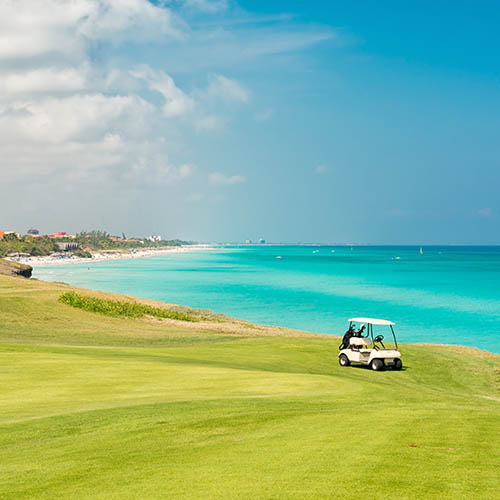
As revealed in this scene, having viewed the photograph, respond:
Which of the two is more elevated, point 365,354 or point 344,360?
point 365,354

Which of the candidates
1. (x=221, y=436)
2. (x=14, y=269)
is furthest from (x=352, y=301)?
(x=221, y=436)

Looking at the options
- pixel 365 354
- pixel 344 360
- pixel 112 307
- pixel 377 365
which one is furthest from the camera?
pixel 112 307

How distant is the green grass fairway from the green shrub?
86.1ft

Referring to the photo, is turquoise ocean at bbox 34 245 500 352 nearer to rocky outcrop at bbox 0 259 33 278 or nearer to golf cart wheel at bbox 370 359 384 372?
rocky outcrop at bbox 0 259 33 278

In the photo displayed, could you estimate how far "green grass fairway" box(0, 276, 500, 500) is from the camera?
8352 mm

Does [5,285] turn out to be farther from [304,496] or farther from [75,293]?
[304,496]

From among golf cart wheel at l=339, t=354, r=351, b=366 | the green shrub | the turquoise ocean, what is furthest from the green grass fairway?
the turquoise ocean

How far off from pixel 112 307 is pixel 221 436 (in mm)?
42583

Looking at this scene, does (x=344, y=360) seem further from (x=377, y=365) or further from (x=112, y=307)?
(x=112, y=307)

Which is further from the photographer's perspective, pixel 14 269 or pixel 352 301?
pixel 14 269

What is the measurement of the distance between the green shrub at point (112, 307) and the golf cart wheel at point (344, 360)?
88.5ft

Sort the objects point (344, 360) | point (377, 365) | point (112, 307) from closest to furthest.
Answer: point (377, 365) < point (344, 360) < point (112, 307)

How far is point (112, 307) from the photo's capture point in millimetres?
52719

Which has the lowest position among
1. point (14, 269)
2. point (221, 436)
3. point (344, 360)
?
point (14, 269)
